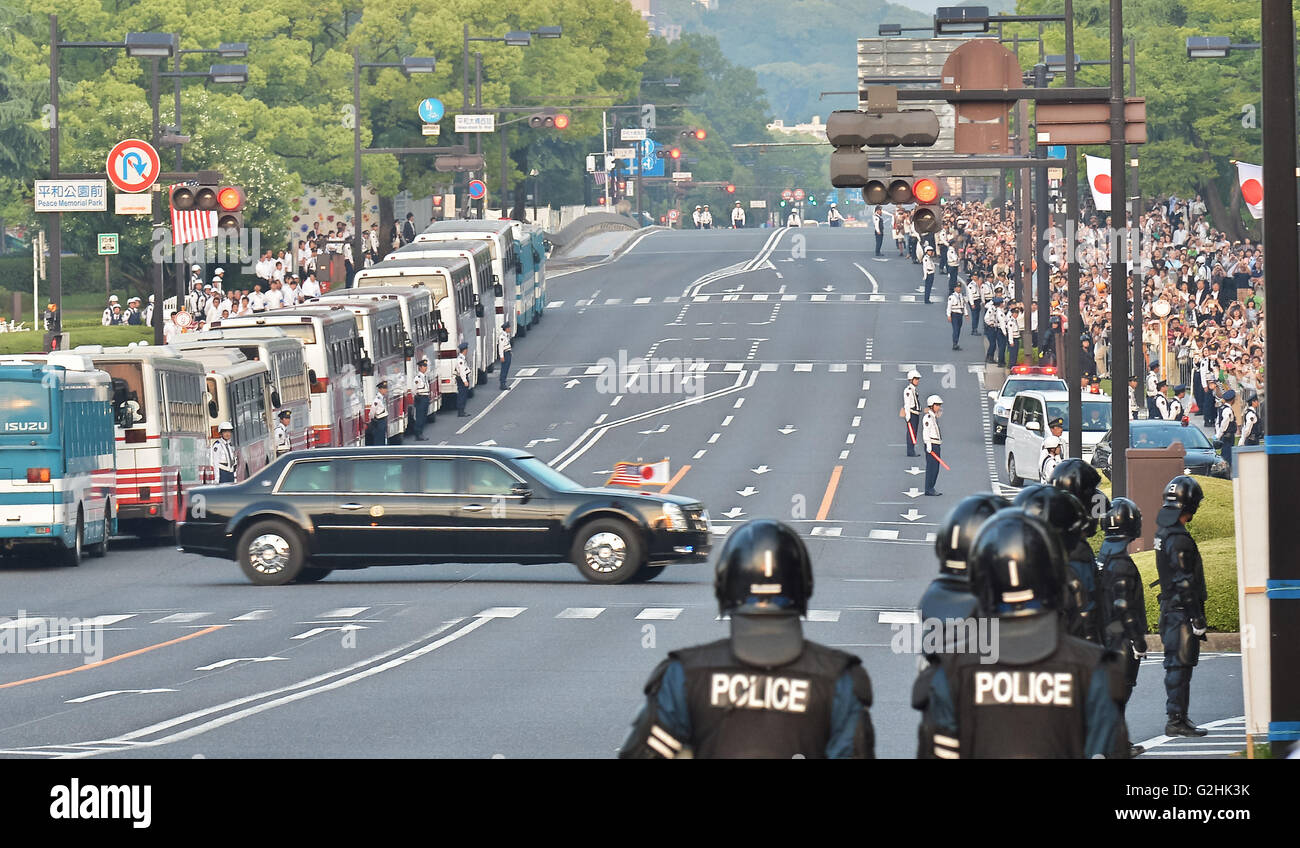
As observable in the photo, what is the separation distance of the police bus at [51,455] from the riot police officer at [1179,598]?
1725 cm

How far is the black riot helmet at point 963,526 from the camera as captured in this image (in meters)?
9.35

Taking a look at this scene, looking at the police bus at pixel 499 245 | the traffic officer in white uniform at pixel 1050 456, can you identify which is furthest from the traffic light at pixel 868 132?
the police bus at pixel 499 245


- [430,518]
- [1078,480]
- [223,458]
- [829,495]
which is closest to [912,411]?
[829,495]

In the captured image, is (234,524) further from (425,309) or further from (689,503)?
(425,309)

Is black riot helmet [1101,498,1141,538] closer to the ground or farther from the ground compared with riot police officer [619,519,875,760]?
closer to the ground

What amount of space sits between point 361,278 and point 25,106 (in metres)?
24.4

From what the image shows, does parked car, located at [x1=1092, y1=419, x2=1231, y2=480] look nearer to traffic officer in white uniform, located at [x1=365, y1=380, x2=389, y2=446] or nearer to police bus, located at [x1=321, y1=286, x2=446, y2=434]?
traffic officer in white uniform, located at [x1=365, y1=380, x2=389, y2=446]

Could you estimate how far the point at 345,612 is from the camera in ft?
76.3

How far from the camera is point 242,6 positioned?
256 feet

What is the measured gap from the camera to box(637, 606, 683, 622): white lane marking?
73.2ft

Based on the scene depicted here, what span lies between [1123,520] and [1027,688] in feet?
25.1

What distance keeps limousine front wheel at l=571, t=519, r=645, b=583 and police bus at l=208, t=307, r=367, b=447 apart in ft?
52.6

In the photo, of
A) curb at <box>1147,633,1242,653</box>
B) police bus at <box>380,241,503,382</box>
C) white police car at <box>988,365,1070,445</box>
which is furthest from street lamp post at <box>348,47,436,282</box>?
curb at <box>1147,633,1242,653</box>

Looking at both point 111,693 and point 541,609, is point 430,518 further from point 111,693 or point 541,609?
point 111,693
